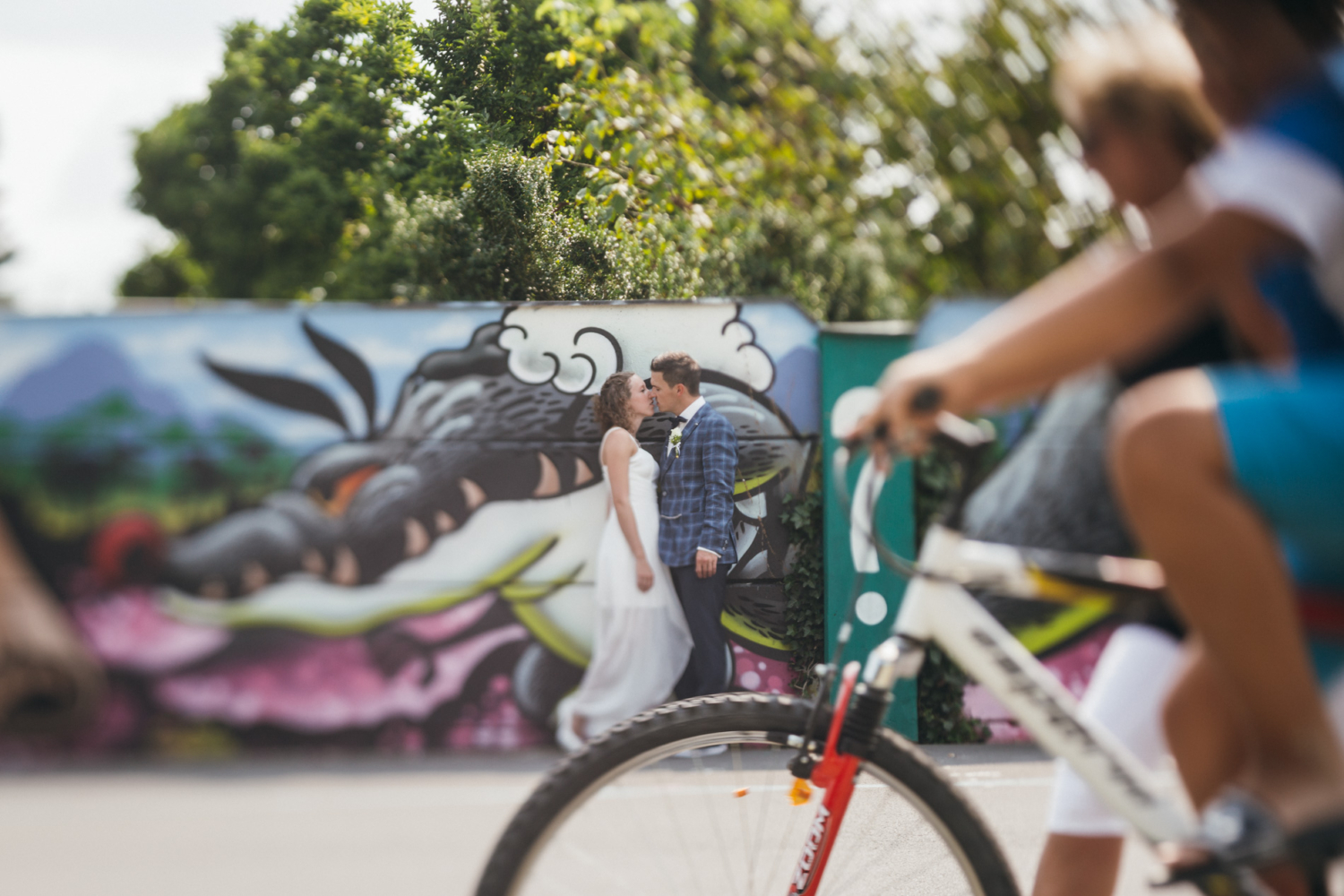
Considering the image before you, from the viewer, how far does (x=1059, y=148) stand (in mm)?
3643

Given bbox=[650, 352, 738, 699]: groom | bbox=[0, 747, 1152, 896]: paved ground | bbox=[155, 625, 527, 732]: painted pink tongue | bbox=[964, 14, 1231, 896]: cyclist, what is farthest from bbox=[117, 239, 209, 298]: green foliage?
bbox=[964, 14, 1231, 896]: cyclist

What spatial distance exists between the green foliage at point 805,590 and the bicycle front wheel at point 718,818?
0.62 metres

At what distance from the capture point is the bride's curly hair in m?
2.39

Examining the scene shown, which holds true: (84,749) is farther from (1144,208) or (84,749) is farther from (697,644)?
(1144,208)

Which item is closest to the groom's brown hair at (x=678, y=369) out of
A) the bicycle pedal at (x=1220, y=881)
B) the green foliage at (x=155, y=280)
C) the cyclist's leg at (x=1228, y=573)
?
the cyclist's leg at (x=1228, y=573)

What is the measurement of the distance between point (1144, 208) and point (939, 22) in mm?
5128

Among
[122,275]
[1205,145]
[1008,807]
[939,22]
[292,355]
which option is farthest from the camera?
[122,275]

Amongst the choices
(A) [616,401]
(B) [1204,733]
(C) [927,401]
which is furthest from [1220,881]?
(A) [616,401]

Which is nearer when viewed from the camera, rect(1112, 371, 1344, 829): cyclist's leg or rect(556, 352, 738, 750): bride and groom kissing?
rect(1112, 371, 1344, 829): cyclist's leg

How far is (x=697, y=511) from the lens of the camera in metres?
2.37

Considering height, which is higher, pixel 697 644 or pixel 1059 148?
pixel 1059 148

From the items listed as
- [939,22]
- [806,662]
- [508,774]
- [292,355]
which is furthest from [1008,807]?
[939,22]

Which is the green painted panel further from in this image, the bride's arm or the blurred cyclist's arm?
the blurred cyclist's arm

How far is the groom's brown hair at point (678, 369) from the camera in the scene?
2.40 metres
